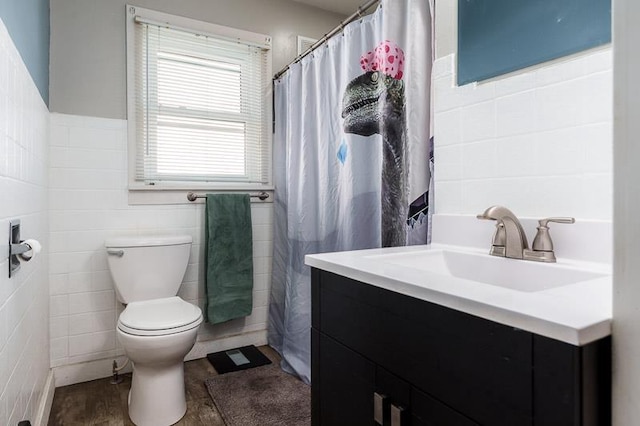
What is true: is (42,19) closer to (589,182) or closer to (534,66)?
(534,66)

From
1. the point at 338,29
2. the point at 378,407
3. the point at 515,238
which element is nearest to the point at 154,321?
the point at 378,407

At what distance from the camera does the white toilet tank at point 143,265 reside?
6.25 ft

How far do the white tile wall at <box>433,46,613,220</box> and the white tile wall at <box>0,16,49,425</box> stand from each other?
127 centimetres

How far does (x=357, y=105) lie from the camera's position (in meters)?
1.63

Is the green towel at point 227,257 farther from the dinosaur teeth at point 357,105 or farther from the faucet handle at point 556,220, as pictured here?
the faucet handle at point 556,220

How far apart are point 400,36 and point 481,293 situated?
1152 millimetres

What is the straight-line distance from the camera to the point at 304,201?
6.88 ft

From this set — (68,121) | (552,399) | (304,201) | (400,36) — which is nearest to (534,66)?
(400,36)

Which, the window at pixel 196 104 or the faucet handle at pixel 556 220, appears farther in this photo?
the window at pixel 196 104

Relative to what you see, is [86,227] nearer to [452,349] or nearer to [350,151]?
[350,151]

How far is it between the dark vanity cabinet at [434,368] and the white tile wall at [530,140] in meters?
0.53

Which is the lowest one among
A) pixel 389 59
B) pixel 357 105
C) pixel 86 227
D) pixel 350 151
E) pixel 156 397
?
pixel 156 397

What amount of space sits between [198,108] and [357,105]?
1144mm

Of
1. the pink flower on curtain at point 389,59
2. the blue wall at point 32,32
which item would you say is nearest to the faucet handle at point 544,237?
the pink flower on curtain at point 389,59
